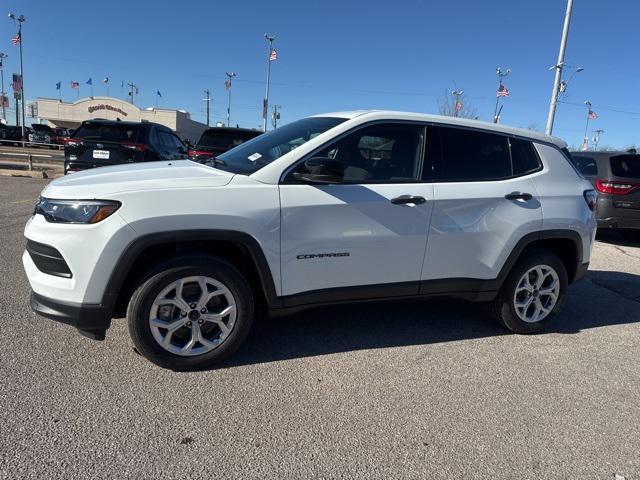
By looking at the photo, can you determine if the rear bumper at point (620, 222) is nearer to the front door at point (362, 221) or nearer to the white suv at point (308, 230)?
the white suv at point (308, 230)

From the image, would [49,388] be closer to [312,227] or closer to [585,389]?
[312,227]

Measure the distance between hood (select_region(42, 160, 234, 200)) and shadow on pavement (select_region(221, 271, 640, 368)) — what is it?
52.3 inches

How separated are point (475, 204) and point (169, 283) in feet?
8.06

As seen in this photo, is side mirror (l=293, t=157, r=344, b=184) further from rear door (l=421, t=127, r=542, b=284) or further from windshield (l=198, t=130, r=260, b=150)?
windshield (l=198, t=130, r=260, b=150)

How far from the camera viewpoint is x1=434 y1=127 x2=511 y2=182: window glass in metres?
3.86

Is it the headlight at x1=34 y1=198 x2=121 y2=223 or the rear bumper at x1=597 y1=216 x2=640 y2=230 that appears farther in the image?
the rear bumper at x1=597 y1=216 x2=640 y2=230

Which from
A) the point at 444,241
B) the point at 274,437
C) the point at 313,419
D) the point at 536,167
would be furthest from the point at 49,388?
the point at 536,167

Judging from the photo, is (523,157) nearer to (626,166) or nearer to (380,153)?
(380,153)

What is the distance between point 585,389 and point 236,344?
255cm

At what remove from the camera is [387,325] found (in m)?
4.31

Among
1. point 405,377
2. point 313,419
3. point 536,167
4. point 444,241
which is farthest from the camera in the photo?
point 536,167

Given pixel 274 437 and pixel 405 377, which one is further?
pixel 405 377

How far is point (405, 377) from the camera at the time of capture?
3375 millimetres

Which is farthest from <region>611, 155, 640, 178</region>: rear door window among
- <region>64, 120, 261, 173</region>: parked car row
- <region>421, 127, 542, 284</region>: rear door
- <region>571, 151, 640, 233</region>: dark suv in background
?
<region>64, 120, 261, 173</region>: parked car row
